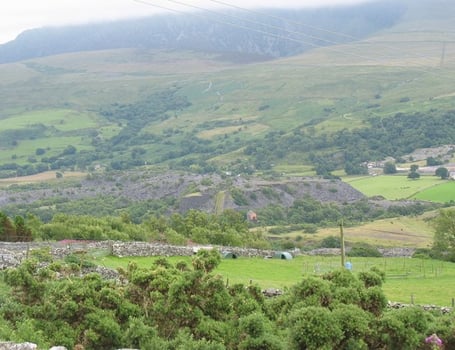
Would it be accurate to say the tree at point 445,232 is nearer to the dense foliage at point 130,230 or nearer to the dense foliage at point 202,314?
the dense foliage at point 130,230

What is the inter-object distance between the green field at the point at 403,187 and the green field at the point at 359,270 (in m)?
73.0

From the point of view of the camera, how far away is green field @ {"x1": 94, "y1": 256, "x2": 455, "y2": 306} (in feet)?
128

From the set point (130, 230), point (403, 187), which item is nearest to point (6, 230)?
point (130, 230)

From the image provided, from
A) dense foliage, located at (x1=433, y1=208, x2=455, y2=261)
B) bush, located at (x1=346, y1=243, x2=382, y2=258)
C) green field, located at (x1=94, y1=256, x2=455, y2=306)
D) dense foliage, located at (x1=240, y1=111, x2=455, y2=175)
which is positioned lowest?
dense foliage, located at (x1=240, y1=111, x2=455, y2=175)

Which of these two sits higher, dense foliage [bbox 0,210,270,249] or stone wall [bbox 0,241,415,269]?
stone wall [bbox 0,241,415,269]

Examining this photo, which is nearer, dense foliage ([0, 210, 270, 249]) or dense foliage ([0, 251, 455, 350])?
dense foliage ([0, 251, 455, 350])

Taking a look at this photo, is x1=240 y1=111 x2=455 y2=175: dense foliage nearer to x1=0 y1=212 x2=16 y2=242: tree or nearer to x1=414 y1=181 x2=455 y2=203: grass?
x1=414 y1=181 x2=455 y2=203: grass

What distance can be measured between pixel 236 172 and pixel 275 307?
152 m

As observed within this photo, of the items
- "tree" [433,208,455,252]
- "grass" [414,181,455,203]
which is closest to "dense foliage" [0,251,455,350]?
"tree" [433,208,455,252]

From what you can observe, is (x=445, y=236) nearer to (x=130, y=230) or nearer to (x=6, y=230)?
(x=130, y=230)

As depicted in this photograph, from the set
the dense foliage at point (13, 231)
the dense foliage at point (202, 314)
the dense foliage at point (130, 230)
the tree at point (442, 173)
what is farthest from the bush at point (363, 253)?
the tree at point (442, 173)

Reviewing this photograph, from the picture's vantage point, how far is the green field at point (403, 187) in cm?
13025

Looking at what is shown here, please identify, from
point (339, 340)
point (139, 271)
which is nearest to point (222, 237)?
point (139, 271)

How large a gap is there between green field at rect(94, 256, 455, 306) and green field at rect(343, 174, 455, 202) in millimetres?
73030
